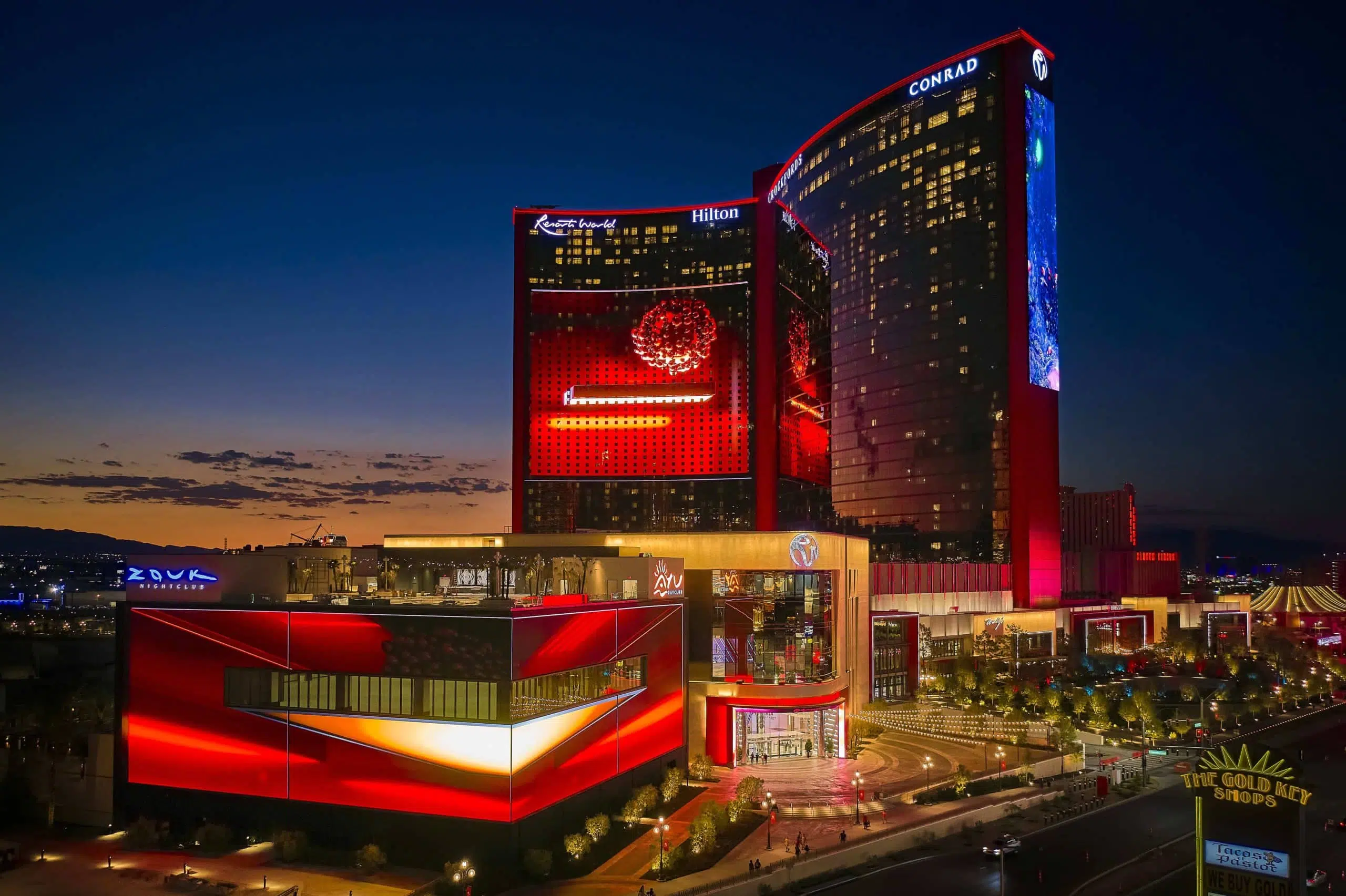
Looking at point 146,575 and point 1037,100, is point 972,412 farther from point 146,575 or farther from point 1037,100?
point 146,575

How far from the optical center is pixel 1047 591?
407ft

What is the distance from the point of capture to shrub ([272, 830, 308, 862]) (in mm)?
45781

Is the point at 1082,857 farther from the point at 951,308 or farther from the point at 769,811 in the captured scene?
the point at 951,308

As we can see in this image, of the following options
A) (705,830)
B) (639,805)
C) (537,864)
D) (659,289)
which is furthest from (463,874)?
(659,289)

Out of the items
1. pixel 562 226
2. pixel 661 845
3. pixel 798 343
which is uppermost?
pixel 562 226

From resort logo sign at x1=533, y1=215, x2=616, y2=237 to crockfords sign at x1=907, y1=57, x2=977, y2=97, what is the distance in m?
53.6

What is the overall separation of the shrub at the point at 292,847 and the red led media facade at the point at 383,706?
2006 millimetres

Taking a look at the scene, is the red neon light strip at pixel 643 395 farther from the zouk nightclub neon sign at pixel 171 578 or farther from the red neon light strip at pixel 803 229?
the zouk nightclub neon sign at pixel 171 578

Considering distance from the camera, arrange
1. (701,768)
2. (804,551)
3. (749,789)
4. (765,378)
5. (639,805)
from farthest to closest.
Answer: (765,378)
(804,551)
(701,768)
(749,789)
(639,805)

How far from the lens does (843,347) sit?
16500 centimetres

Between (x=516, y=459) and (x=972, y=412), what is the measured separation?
59805 mm

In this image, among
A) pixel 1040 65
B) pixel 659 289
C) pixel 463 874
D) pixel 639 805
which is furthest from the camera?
pixel 1040 65

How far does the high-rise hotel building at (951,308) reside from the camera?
125625 millimetres

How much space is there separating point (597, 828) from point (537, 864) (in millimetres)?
4512
